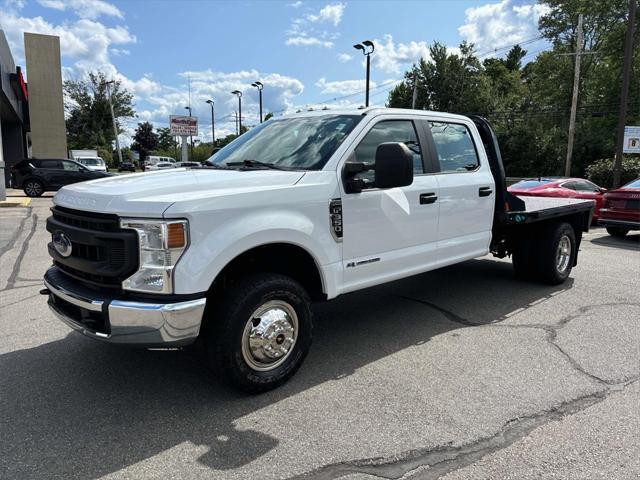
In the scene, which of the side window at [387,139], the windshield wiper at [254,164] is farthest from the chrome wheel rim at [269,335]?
the side window at [387,139]

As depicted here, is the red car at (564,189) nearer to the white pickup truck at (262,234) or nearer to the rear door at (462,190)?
the rear door at (462,190)

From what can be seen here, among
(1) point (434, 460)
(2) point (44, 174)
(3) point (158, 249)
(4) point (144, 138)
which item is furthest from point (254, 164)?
(4) point (144, 138)

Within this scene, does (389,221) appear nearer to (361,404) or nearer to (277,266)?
(277,266)

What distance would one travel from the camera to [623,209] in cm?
1121

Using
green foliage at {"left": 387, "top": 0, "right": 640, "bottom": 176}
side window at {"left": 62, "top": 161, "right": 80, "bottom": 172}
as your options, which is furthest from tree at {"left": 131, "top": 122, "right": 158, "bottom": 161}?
side window at {"left": 62, "top": 161, "right": 80, "bottom": 172}

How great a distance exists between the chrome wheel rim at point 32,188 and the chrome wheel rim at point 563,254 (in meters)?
21.5

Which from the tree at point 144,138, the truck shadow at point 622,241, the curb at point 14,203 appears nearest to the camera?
the truck shadow at point 622,241

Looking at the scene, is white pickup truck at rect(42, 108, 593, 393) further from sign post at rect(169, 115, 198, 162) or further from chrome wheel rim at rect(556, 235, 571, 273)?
sign post at rect(169, 115, 198, 162)

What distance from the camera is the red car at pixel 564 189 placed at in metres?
13.0

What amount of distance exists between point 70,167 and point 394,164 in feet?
72.6

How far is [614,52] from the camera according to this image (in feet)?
118

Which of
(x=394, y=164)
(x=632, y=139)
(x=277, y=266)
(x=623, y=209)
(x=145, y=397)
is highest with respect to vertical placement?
(x=632, y=139)

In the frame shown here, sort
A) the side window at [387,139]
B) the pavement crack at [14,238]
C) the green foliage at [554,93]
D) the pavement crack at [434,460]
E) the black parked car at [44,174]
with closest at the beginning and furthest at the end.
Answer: the pavement crack at [434,460] < the side window at [387,139] < the pavement crack at [14,238] < the black parked car at [44,174] < the green foliage at [554,93]

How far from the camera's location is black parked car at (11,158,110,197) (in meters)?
21.3
